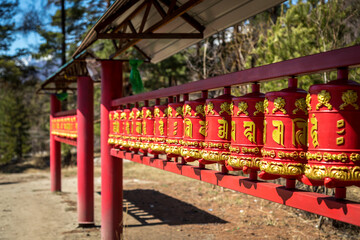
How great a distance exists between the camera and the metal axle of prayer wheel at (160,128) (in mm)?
4348

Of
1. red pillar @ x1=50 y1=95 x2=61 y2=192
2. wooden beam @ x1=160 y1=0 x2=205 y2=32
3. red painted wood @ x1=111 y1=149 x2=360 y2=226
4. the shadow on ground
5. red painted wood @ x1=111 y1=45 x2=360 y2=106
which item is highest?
wooden beam @ x1=160 y1=0 x2=205 y2=32

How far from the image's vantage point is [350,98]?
2096 mm

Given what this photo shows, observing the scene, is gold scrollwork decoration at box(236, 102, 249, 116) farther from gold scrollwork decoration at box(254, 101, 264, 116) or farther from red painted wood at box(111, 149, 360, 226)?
red painted wood at box(111, 149, 360, 226)

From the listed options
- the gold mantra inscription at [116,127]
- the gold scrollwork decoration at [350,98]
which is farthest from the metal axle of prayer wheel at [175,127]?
the gold mantra inscription at [116,127]

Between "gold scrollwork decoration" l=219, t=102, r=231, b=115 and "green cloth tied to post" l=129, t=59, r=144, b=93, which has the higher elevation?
"green cloth tied to post" l=129, t=59, r=144, b=93

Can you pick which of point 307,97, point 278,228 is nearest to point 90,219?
point 278,228

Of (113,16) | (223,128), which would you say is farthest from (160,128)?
(113,16)

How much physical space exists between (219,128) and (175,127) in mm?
865

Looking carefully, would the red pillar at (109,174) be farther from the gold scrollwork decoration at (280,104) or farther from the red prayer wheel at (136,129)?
the gold scrollwork decoration at (280,104)

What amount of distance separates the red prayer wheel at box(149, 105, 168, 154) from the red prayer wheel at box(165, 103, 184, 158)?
0.27 m

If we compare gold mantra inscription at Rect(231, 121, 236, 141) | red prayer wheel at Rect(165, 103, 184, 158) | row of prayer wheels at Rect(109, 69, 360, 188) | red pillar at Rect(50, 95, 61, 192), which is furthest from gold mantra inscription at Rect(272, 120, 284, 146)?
red pillar at Rect(50, 95, 61, 192)

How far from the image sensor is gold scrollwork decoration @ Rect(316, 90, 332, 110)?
215cm

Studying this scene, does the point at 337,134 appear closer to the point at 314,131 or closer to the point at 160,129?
the point at 314,131

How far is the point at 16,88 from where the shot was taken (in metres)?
27.3
